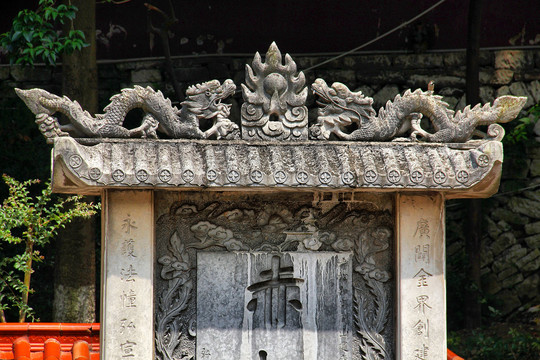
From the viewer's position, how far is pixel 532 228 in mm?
10602

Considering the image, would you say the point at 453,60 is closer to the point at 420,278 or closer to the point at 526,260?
the point at 526,260

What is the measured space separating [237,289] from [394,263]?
1023 millimetres

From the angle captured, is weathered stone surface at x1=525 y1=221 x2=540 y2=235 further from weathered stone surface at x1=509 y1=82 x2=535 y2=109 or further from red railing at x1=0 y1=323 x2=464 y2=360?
red railing at x1=0 y1=323 x2=464 y2=360

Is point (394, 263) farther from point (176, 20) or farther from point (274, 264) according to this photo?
point (176, 20)

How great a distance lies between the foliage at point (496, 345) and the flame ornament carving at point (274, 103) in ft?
16.0

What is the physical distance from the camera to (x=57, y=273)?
8.72 metres

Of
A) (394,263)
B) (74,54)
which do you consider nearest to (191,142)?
(394,263)

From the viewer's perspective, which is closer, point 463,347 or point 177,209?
point 177,209

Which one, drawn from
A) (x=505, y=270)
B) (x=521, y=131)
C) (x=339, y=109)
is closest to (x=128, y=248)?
(x=339, y=109)

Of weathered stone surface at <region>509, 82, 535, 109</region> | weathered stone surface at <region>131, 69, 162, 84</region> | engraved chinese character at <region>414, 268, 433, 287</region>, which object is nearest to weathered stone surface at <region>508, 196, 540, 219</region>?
weathered stone surface at <region>509, 82, 535, 109</region>

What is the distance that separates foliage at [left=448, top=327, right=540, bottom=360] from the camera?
29.3 ft

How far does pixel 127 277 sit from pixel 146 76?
601 centimetres

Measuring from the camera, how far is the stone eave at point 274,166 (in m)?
4.85

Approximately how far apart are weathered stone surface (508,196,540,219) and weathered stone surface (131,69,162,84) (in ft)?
15.8
